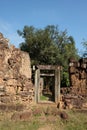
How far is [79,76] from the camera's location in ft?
36.3

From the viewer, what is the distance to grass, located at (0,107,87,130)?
7.01m

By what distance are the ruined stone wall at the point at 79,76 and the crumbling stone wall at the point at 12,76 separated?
7.61 feet

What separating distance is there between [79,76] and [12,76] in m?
3.52

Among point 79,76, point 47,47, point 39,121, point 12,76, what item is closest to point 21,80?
point 12,76

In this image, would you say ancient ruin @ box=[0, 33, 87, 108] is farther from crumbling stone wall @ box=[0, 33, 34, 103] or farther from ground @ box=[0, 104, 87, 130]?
ground @ box=[0, 104, 87, 130]

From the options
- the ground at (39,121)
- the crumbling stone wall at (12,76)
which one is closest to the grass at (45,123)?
the ground at (39,121)

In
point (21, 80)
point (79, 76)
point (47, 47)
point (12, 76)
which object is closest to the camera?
point (12, 76)

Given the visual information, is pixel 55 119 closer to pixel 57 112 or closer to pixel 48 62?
pixel 57 112

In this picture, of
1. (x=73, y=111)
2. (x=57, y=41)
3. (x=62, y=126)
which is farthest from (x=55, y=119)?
(x=57, y=41)

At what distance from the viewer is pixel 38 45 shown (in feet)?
97.3

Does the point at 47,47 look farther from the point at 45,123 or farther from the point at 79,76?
the point at 45,123

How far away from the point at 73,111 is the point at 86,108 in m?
0.75

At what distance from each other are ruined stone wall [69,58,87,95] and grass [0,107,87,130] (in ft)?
9.06

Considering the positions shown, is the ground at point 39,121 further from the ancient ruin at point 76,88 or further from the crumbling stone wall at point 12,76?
the ancient ruin at point 76,88
